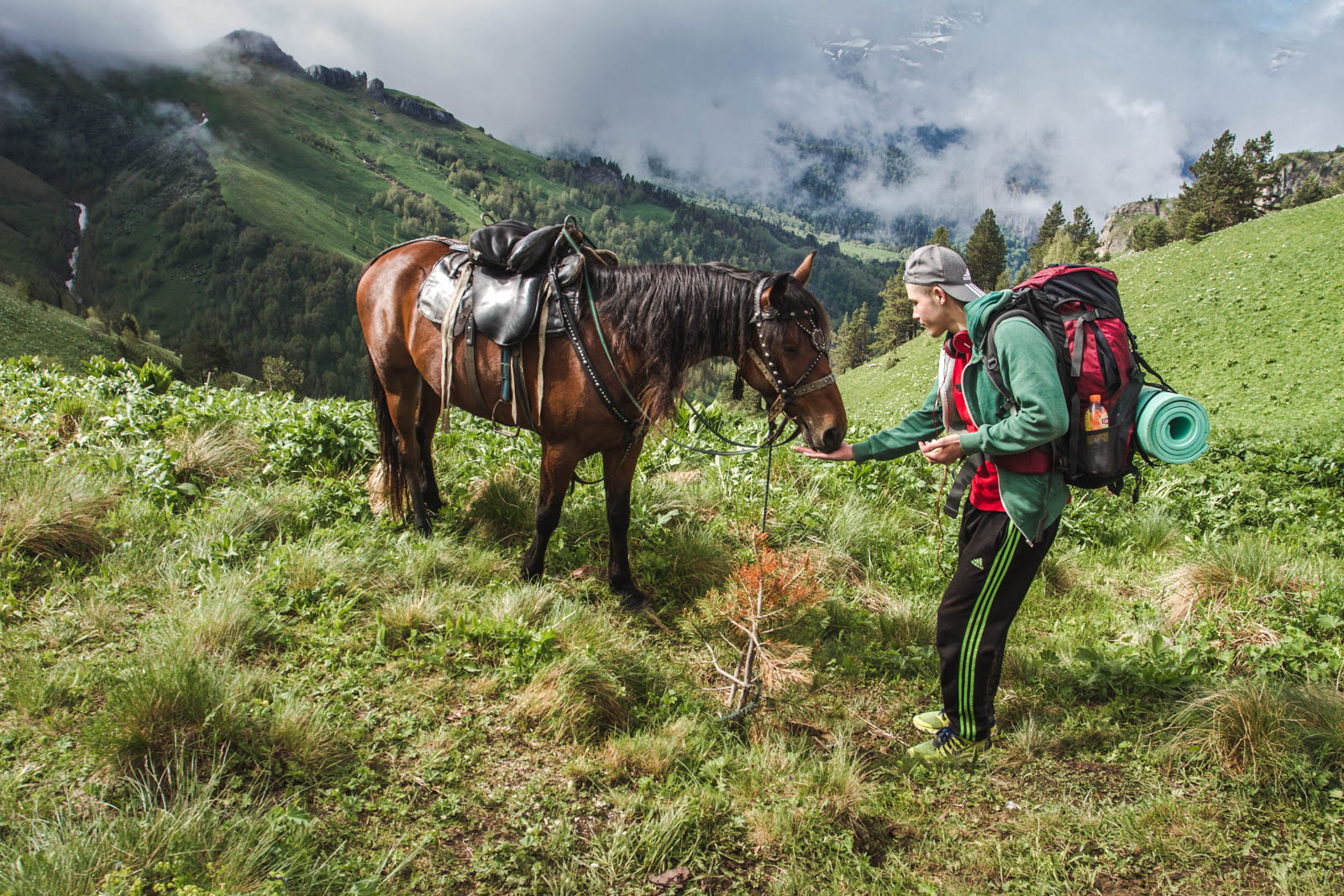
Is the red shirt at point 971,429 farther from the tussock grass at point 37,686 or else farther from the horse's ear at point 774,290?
the tussock grass at point 37,686

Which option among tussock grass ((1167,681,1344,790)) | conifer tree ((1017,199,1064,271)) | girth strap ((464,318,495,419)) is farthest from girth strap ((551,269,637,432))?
conifer tree ((1017,199,1064,271))

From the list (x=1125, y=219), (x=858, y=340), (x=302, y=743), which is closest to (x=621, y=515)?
(x=302, y=743)

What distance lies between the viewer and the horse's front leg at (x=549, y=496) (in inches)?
173

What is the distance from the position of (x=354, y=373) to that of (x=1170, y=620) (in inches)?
5588

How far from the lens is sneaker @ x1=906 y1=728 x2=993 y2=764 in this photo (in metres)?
3.49

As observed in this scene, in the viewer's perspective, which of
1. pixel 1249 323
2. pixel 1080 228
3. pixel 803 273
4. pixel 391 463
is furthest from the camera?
pixel 1080 228

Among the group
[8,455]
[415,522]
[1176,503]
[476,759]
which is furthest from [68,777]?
[1176,503]

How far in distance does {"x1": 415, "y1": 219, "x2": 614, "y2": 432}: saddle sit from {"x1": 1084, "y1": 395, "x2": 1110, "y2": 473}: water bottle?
9.60 feet

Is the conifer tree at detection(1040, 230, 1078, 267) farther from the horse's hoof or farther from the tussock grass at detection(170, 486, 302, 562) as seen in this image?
the tussock grass at detection(170, 486, 302, 562)

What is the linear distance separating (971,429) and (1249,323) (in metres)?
28.9

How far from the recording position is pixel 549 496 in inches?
178

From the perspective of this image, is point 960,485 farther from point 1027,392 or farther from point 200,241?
point 200,241

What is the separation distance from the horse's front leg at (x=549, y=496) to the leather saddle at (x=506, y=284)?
795 millimetres

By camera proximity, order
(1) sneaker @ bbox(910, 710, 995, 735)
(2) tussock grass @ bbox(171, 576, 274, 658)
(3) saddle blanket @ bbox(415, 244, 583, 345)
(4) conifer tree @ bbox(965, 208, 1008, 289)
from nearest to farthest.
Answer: (2) tussock grass @ bbox(171, 576, 274, 658), (1) sneaker @ bbox(910, 710, 995, 735), (3) saddle blanket @ bbox(415, 244, 583, 345), (4) conifer tree @ bbox(965, 208, 1008, 289)
